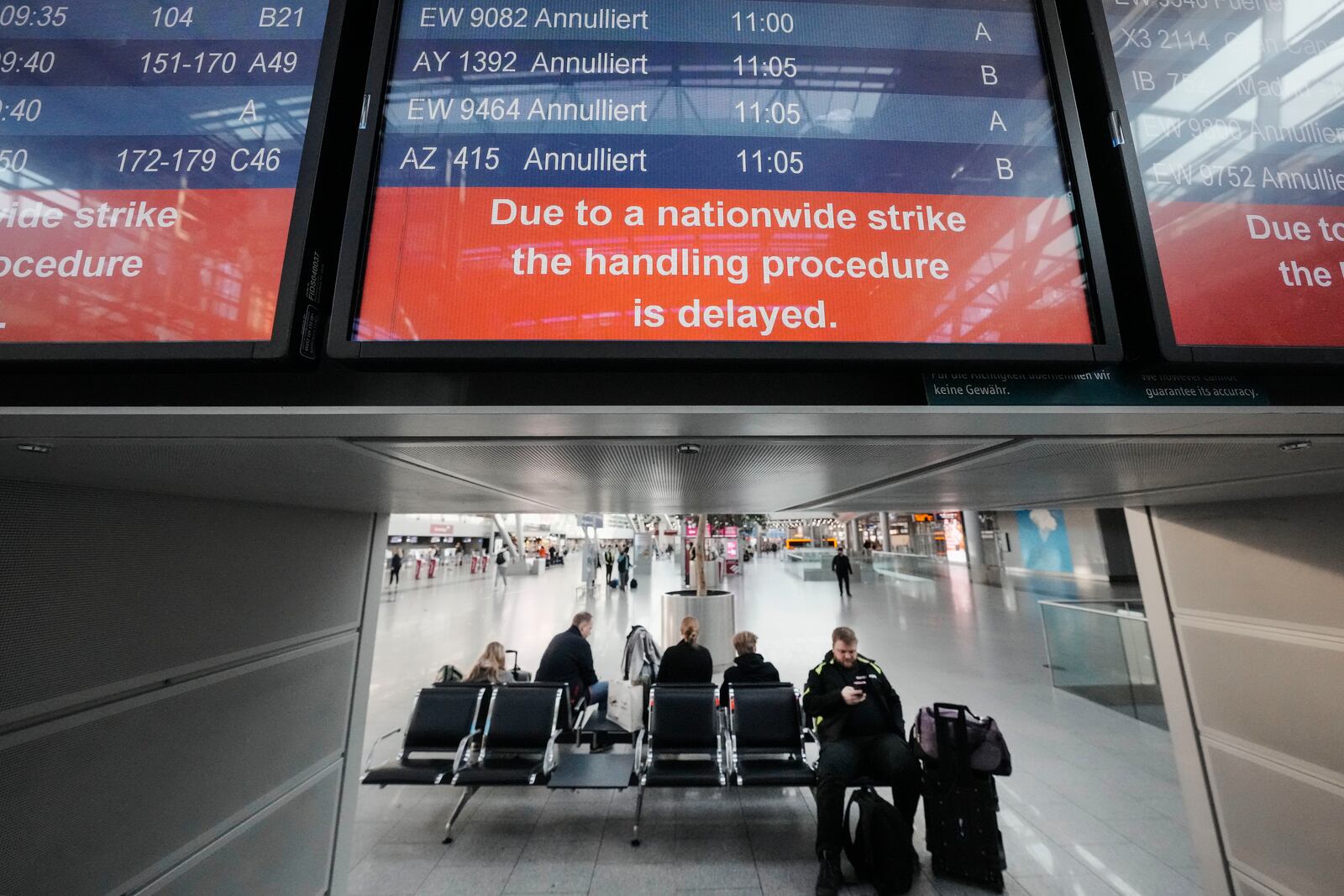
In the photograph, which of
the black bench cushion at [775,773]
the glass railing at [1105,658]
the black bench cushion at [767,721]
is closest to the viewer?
the black bench cushion at [775,773]

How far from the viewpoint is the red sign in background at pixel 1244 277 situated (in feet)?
3.55

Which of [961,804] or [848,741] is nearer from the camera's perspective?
[961,804]

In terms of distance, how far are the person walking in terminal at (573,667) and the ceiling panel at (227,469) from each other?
372cm

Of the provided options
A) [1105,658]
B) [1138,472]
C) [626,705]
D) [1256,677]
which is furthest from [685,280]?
[1105,658]

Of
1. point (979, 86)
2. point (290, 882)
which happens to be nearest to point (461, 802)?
point (290, 882)

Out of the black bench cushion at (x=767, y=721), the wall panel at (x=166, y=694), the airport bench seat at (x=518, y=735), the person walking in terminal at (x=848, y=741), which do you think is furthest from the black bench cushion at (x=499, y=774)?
the person walking in terminal at (x=848, y=741)

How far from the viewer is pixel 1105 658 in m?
6.84

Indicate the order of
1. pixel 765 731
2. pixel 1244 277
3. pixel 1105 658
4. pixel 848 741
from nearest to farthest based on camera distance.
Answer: pixel 1244 277 < pixel 848 741 < pixel 765 731 < pixel 1105 658

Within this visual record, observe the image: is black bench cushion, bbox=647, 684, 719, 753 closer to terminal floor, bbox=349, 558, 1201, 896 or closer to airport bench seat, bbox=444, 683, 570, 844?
terminal floor, bbox=349, 558, 1201, 896

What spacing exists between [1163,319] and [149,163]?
2196 mm

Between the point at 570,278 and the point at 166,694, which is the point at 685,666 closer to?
the point at 166,694

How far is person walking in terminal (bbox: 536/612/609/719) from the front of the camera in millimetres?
Answer: 5242

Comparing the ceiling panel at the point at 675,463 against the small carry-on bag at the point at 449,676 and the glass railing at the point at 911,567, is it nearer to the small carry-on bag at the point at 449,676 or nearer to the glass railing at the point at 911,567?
the small carry-on bag at the point at 449,676

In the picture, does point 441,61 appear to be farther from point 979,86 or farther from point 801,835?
point 801,835
